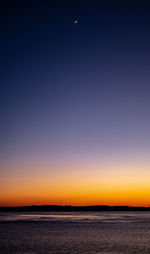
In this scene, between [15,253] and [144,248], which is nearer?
[15,253]

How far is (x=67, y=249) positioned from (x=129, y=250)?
6980 millimetres

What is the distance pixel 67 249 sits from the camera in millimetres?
32781

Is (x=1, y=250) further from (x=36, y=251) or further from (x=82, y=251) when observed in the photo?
(x=82, y=251)

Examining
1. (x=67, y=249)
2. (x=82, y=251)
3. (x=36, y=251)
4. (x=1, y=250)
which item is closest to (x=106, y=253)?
(x=82, y=251)

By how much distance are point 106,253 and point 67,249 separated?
211 inches

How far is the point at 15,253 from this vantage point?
97.1ft

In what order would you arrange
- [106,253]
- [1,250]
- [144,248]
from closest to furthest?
[106,253], [1,250], [144,248]

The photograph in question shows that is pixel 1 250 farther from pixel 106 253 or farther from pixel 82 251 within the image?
pixel 106 253

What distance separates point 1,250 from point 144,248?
1632cm

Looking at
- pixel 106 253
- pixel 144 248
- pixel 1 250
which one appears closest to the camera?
pixel 106 253

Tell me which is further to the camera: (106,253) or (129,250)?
(129,250)

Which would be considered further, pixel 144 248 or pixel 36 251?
pixel 144 248

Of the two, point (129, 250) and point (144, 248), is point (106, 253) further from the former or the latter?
point (144, 248)

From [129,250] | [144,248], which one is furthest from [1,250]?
[144,248]
